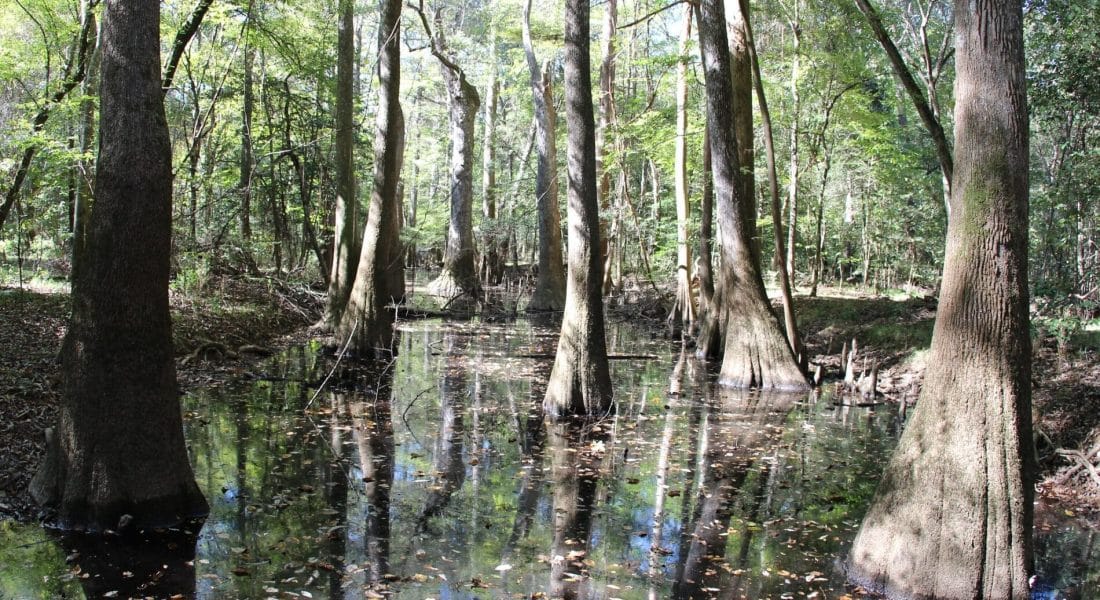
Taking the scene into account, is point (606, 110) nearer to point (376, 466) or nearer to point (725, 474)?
point (725, 474)

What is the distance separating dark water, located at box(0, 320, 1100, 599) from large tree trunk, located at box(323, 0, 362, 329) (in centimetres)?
271

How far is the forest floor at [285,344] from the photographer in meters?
7.18

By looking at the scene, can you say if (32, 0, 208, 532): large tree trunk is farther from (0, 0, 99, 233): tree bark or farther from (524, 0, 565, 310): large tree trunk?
(524, 0, 565, 310): large tree trunk

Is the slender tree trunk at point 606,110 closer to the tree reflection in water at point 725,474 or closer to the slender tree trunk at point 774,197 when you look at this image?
the slender tree trunk at point 774,197

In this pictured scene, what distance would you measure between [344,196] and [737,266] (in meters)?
6.97

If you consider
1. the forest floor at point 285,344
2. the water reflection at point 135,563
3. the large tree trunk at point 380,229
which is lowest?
the water reflection at point 135,563

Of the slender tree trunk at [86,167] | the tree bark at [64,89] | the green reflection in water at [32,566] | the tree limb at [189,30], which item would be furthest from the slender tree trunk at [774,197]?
the green reflection in water at [32,566]

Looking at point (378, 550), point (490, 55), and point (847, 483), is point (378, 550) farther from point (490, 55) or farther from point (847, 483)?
point (490, 55)

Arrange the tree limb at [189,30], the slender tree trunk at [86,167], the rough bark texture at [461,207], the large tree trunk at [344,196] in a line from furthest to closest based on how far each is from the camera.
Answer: the rough bark texture at [461,207], the large tree trunk at [344,196], the tree limb at [189,30], the slender tree trunk at [86,167]

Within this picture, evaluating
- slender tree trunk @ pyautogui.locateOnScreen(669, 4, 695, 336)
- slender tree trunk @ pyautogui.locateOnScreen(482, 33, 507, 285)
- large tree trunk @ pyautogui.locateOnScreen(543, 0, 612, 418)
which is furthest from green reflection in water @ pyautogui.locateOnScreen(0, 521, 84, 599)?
slender tree trunk @ pyautogui.locateOnScreen(482, 33, 507, 285)

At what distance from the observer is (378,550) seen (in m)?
5.65

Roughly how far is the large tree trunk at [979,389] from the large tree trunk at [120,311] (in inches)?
201

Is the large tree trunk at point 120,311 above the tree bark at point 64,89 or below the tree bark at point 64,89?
below

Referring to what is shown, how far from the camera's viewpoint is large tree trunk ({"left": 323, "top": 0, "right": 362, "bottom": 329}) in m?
13.9
